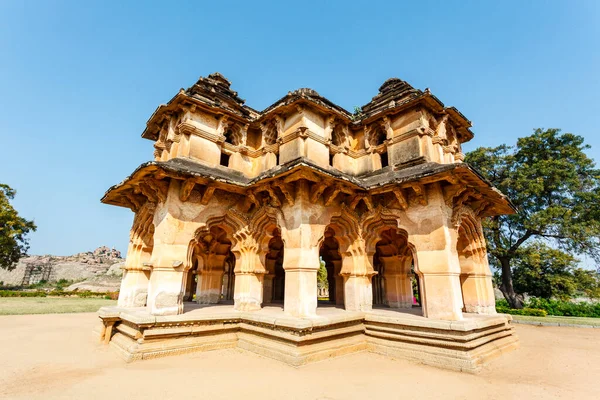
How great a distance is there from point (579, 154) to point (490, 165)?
569cm

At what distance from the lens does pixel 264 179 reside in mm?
8875

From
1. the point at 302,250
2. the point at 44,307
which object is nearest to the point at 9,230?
the point at 44,307

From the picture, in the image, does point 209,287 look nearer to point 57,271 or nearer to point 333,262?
point 333,262

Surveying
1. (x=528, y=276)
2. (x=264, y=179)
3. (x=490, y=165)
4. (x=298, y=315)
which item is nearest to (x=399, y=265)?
(x=298, y=315)

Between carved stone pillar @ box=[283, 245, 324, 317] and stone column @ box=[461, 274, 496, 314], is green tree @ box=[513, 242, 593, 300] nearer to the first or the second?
stone column @ box=[461, 274, 496, 314]

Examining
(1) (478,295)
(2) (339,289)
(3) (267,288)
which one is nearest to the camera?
(1) (478,295)

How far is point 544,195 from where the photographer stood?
22.5 metres

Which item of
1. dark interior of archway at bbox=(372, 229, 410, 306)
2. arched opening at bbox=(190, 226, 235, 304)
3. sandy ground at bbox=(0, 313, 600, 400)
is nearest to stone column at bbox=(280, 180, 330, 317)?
sandy ground at bbox=(0, 313, 600, 400)

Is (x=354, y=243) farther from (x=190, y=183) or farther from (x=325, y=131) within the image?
(x=190, y=183)

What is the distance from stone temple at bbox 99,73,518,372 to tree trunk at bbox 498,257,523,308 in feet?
48.8

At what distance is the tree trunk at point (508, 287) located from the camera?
22281 mm

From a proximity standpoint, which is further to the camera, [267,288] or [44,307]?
[44,307]

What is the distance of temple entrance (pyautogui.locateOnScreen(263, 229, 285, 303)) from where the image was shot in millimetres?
13797

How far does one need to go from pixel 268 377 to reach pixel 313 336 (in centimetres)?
169
